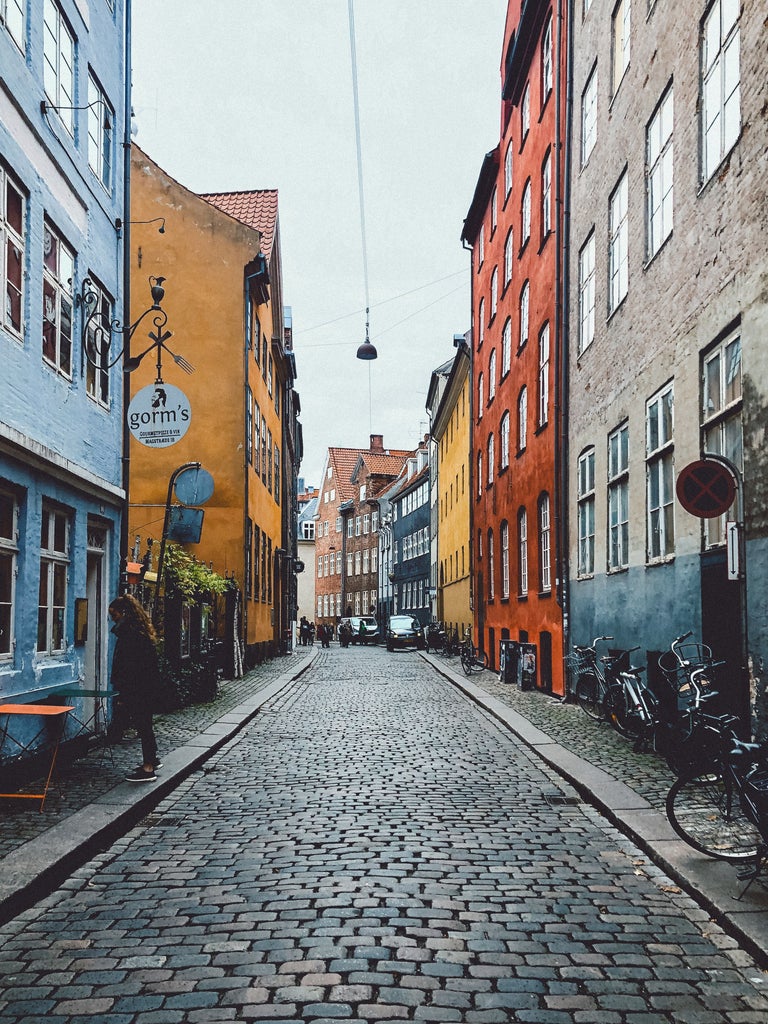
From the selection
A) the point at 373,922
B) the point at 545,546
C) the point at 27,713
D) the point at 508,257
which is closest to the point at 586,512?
the point at 545,546

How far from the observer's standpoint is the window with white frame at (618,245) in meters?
14.7

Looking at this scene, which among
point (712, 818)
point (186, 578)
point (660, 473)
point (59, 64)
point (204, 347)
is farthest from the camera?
point (204, 347)

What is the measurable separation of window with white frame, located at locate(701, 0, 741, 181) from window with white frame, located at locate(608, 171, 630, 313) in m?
3.40

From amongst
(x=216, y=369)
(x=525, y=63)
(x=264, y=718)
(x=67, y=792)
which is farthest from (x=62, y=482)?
(x=525, y=63)

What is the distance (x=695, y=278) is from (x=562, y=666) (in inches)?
354

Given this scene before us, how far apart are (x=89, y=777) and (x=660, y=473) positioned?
7.33 metres

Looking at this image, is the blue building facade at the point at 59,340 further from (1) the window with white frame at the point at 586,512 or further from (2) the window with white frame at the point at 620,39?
(1) the window with white frame at the point at 586,512

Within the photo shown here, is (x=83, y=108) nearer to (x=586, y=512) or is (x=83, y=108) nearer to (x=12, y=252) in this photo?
(x=12, y=252)

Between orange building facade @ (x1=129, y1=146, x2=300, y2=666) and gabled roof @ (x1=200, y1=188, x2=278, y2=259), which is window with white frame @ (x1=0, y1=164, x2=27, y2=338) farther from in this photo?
gabled roof @ (x1=200, y1=188, x2=278, y2=259)

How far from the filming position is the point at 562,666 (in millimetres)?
18453

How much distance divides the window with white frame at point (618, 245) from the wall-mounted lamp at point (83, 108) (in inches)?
279

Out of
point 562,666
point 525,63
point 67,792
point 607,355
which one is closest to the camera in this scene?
point 67,792

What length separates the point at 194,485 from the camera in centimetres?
1948

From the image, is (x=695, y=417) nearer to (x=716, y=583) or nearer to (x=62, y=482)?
(x=716, y=583)
